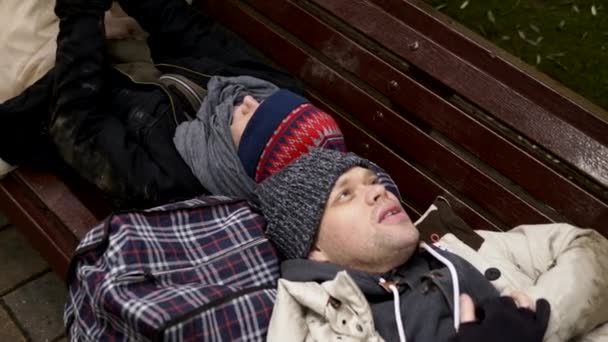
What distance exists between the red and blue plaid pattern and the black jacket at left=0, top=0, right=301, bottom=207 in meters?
0.26

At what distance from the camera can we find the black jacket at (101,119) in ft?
8.43

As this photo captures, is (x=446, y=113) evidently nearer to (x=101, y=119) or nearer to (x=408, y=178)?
(x=408, y=178)

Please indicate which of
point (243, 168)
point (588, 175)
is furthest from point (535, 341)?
point (243, 168)

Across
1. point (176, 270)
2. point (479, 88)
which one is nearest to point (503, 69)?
point (479, 88)

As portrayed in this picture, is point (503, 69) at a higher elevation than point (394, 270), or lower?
higher

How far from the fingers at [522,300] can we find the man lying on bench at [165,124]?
2.81 ft

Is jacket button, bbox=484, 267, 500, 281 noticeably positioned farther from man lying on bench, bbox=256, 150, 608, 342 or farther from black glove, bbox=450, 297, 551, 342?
black glove, bbox=450, 297, 551, 342

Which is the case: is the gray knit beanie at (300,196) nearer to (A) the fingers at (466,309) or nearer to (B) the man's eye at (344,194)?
(B) the man's eye at (344,194)

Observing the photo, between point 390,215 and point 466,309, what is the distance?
1.21 feet

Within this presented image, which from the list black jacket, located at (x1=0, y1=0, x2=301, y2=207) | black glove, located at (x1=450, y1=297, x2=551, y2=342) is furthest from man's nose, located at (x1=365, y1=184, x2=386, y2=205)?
black jacket, located at (x1=0, y1=0, x2=301, y2=207)

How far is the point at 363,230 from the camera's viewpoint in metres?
2.17

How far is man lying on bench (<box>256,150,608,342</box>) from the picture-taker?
200cm

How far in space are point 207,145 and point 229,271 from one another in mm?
585

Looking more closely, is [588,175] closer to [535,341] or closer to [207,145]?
[535,341]
